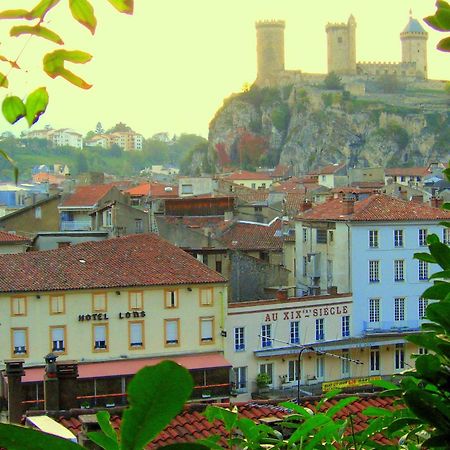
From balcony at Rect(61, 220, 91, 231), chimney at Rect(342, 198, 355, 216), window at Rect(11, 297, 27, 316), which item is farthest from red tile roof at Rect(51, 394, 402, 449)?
balcony at Rect(61, 220, 91, 231)

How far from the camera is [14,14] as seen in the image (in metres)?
1.71

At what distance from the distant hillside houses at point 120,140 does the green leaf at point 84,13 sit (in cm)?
14945

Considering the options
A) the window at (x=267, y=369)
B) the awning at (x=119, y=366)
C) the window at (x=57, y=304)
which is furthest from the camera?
the window at (x=267, y=369)

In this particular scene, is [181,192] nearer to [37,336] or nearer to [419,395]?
[37,336]

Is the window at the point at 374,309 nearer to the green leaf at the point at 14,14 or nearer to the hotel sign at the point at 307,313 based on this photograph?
the hotel sign at the point at 307,313

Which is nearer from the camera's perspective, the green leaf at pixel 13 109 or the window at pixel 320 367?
the green leaf at pixel 13 109

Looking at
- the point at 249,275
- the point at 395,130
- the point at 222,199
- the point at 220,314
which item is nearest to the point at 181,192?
the point at 222,199

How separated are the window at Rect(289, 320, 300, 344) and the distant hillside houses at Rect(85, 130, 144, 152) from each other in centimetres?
12401

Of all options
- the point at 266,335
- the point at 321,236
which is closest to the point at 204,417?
the point at 266,335

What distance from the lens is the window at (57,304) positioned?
2476 cm

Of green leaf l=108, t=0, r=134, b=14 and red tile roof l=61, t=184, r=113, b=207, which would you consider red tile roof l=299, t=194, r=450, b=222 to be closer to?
red tile roof l=61, t=184, r=113, b=207

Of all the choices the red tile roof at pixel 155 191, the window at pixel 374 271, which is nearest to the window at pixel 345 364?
the window at pixel 374 271

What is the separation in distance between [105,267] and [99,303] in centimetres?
→ 111

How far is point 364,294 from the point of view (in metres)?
30.1
